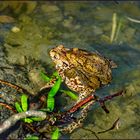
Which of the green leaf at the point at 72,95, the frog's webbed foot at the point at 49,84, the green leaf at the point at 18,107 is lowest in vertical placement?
the green leaf at the point at 72,95

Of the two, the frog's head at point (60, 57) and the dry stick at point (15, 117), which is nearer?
the dry stick at point (15, 117)

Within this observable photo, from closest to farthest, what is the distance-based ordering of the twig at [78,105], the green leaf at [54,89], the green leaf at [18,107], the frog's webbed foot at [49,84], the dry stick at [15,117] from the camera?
the dry stick at [15,117]
the twig at [78,105]
the green leaf at [18,107]
the green leaf at [54,89]
the frog's webbed foot at [49,84]

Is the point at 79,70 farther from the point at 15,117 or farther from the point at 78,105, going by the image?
the point at 15,117

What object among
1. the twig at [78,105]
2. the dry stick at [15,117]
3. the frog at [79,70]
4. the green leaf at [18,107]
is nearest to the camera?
the dry stick at [15,117]

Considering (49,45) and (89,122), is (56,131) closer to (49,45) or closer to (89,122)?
(89,122)

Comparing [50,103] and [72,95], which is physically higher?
[50,103]

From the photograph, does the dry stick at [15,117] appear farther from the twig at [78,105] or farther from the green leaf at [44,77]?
the green leaf at [44,77]

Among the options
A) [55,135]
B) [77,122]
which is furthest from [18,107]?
[77,122]

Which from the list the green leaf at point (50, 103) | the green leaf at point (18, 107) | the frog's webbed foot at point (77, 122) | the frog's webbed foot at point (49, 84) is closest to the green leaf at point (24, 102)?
the green leaf at point (18, 107)

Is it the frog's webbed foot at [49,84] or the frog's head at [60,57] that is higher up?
the frog's head at [60,57]

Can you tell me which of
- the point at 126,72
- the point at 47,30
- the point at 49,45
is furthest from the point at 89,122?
the point at 47,30
